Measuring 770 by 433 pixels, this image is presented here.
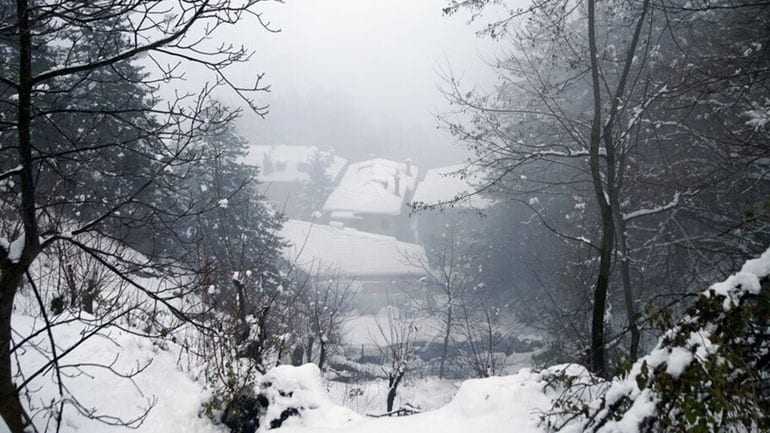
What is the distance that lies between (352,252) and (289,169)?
34.5 metres

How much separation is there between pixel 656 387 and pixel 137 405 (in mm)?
5976

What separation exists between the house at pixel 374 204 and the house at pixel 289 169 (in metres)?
4.15

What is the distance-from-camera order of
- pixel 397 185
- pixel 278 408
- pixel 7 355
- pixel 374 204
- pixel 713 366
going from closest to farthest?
pixel 713 366, pixel 7 355, pixel 278 408, pixel 374 204, pixel 397 185

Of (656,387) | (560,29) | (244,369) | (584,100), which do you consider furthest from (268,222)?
(656,387)

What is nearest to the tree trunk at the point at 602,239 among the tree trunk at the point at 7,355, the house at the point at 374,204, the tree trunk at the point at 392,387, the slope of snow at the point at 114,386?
the slope of snow at the point at 114,386

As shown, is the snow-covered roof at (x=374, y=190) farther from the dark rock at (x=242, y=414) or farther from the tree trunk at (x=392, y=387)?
the dark rock at (x=242, y=414)

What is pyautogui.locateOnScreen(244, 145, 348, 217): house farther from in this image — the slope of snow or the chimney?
the slope of snow

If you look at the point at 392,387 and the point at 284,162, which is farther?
the point at 284,162

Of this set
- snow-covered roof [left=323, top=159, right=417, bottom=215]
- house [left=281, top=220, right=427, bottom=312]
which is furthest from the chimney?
house [left=281, top=220, right=427, bottom=312]

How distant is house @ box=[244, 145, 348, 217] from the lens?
62.7 meters

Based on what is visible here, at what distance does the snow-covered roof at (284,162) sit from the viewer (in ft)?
223

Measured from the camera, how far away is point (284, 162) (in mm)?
69688

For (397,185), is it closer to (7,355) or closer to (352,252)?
(352,252)

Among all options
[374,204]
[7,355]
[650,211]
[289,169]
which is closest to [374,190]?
[374,204]
